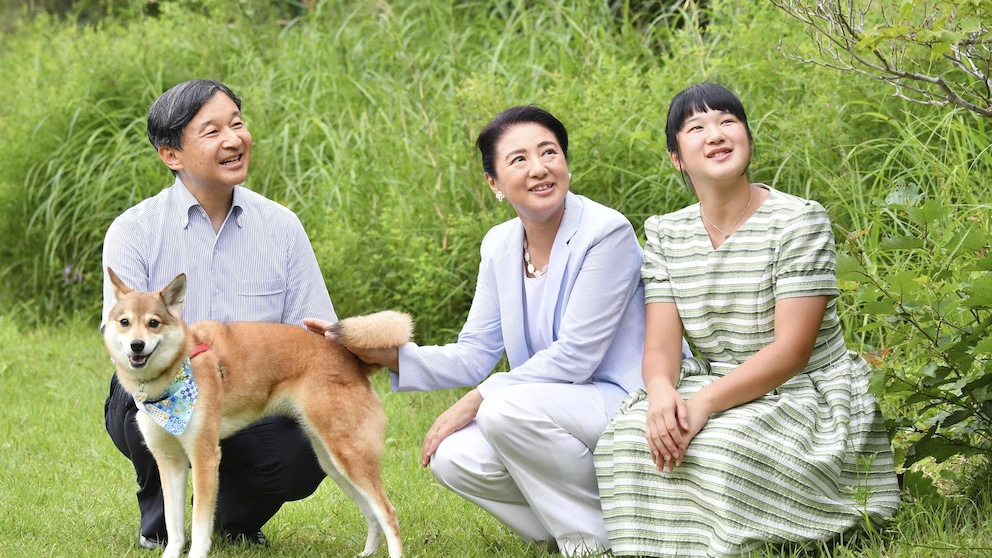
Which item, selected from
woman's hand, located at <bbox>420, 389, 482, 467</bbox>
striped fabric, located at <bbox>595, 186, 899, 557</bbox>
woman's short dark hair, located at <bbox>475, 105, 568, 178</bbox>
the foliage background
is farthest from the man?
the foliage background

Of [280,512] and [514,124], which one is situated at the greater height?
[514,124]

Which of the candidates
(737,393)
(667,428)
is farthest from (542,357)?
(737,393)

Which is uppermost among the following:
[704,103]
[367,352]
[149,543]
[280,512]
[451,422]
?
[704,103]

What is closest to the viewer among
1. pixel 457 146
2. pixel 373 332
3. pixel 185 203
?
pixel 373 332

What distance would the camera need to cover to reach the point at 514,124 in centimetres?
339

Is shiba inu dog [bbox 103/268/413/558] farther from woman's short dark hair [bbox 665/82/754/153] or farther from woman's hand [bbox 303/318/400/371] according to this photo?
woman's short dark hair [bbox 665/82/754/153]

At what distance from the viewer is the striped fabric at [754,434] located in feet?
9.39

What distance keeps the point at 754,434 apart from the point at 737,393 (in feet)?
0.46

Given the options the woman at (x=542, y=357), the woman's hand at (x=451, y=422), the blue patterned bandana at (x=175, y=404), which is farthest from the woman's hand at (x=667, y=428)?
the blue patterned bandana at (x=175, y=404)

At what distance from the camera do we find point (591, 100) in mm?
5414

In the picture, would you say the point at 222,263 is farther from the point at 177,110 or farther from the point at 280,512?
the point at 280,512

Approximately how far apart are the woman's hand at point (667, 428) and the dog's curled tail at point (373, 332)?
0.87m

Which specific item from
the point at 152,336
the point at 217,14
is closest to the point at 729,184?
the point at 152,336

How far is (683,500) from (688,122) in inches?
43.6
